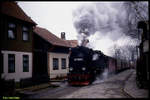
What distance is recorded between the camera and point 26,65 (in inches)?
695

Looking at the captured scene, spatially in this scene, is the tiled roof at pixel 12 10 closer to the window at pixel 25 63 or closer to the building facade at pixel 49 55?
the window at pixel 25 63

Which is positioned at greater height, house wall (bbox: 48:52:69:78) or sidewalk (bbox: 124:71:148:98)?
house wall (bbox: 48:52:69:78)

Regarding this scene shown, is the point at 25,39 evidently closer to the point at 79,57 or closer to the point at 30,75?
the point at 30,75

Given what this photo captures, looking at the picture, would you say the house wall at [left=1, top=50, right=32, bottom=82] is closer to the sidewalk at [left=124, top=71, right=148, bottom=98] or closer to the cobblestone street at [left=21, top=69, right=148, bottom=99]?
the cobblestone street at [left=21, top=69, right=148, bottom=99]

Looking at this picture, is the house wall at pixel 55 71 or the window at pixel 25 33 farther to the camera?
the house wall at pixel 55 71

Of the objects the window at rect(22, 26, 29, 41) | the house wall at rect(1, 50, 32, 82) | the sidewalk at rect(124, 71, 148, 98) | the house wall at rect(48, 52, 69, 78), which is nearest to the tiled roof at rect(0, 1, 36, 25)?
the window at rect(22, 26, 29, 41)

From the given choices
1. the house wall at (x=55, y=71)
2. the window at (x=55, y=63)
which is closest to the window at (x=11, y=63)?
the house wall at (x=55, y=71)

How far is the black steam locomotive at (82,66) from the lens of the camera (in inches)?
650

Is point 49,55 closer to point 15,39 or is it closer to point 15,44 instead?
point 15,44

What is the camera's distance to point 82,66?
55.1 feet

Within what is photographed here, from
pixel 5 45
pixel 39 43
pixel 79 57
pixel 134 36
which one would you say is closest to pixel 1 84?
pixel 5 45

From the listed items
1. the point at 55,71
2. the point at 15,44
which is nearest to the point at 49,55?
the point at 55,71

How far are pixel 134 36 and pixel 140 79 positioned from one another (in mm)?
14115

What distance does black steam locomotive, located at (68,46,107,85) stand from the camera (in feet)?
54.1
